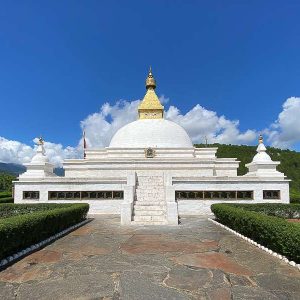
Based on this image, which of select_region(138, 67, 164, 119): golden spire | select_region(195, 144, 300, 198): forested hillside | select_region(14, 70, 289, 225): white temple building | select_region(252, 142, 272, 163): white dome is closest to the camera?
select_region(14, 70, 289, 225): white temple building

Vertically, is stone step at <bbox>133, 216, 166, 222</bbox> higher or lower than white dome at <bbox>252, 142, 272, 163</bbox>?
lower

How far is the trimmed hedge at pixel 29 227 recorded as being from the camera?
978 cm

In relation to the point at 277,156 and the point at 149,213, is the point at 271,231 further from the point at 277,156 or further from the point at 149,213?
the point at 277,156

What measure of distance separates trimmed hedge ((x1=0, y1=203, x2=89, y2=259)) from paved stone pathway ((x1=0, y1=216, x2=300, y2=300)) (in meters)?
0.65

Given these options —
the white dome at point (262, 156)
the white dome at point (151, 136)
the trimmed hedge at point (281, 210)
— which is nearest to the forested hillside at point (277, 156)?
the white dome at point (151, 136)

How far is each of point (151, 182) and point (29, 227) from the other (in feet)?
46.5

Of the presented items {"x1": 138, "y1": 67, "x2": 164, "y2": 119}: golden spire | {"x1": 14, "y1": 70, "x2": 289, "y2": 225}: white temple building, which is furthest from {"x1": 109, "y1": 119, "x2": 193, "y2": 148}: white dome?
{"x1": 138, "y1": 67, "x2": 164, "y2": 119}: golden spire

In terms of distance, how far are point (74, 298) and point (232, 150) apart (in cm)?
6086

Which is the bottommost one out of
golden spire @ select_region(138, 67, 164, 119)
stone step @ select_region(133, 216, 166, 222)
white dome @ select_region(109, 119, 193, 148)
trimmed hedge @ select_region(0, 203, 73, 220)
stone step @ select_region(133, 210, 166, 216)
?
stone step @ select_region(133, 216, 166, 222)

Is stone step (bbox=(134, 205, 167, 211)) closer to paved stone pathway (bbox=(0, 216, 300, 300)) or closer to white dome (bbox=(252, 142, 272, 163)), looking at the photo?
paved stone pathway (bbox=(0, 216, 300, 300))

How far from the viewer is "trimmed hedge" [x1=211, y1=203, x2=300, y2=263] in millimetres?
9133

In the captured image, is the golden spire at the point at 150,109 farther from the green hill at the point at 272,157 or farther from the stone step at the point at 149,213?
the green hill at the point at 272,157

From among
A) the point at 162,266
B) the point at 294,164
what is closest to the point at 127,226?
the point at 162,266

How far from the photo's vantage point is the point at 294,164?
63938 millimetres
